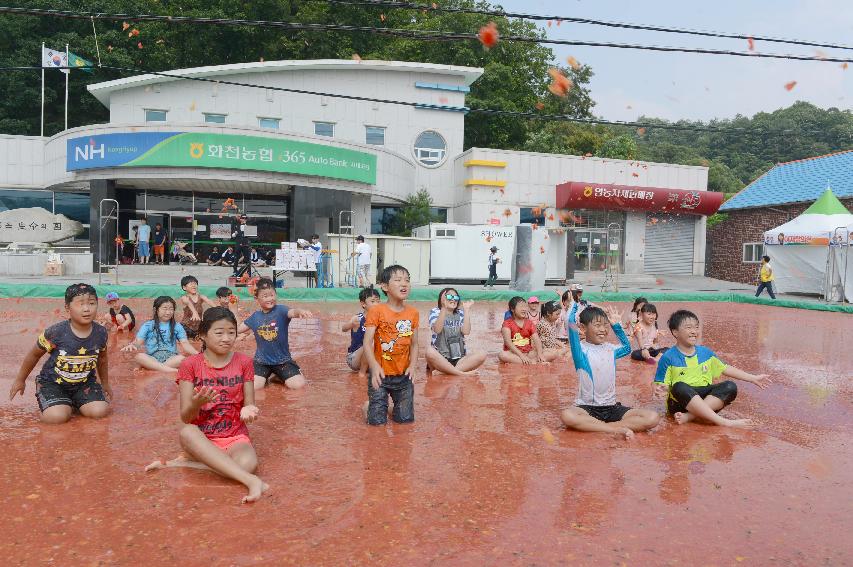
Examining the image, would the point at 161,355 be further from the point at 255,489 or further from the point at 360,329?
the point at 255,489

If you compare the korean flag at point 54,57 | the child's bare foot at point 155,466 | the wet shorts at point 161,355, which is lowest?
the child's bare foot at point 155,466

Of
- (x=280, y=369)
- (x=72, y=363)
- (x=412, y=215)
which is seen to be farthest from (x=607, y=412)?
(x=412, y=215)

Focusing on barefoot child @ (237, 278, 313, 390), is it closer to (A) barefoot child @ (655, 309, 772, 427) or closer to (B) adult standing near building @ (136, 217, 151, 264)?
(A) barefoot child @ (655, 309, 772, 427)

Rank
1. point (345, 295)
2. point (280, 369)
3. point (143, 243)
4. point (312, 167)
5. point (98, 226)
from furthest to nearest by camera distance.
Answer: point (143, 243) < point (312, 167) < point (98, 226) < point (345, 295) < point (280, 369)

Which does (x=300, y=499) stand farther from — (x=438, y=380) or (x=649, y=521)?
(x=438, y=380)

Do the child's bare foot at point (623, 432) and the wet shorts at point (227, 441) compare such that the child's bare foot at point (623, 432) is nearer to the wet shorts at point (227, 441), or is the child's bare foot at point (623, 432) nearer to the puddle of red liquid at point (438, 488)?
the puddle of red liquid at point (438, 488)

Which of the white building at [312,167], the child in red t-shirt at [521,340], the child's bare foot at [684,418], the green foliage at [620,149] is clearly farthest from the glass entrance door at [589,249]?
the child's bare foot at [684,418]

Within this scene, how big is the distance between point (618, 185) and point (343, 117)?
13.4m

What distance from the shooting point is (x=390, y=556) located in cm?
346

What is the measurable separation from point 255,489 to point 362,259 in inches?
681

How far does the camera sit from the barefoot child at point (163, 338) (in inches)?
327

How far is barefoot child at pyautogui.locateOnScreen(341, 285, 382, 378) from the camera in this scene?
7910 mm

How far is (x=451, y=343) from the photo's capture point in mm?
8656

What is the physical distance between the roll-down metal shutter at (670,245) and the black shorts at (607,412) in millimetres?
28403
